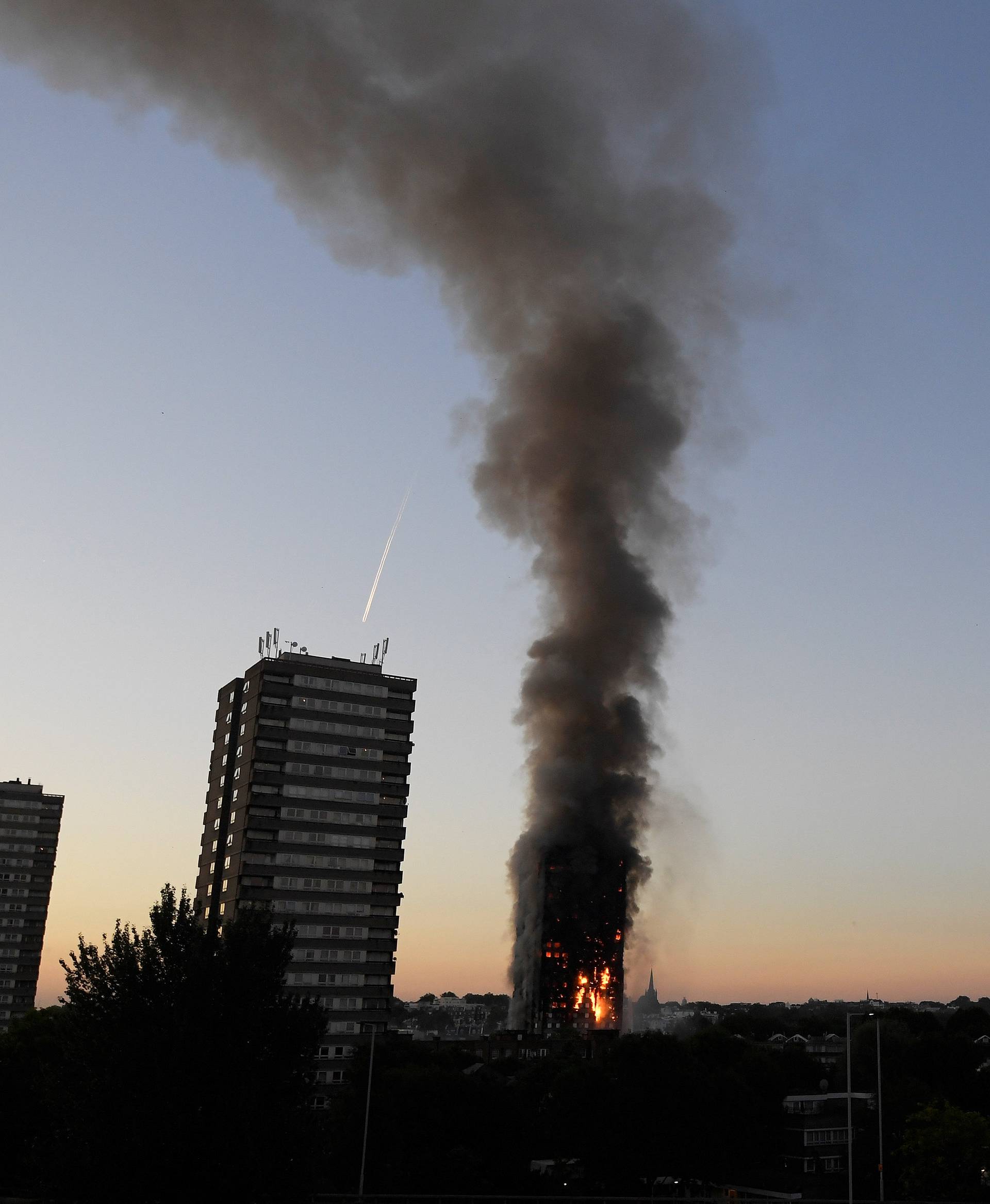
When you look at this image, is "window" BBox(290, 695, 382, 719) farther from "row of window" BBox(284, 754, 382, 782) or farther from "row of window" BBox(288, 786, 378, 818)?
"row of window" BBox(288, 786, 378, 818)

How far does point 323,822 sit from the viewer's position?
448 feet

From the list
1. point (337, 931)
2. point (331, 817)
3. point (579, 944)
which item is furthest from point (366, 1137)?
point (579, 944)

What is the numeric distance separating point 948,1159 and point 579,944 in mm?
101690

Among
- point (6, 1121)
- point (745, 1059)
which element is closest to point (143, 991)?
point (6, 1121)

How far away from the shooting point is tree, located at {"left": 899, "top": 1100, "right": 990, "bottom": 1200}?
78.9 meters

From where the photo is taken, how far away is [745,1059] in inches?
4158

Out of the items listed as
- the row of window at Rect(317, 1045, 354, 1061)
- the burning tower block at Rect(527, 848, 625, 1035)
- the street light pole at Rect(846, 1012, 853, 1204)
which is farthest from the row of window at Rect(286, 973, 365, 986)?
the street light pole at Rect(846, 1012, 853, 1204)

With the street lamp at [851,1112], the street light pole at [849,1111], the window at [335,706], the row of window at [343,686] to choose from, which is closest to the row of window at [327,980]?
the window at [335,706]

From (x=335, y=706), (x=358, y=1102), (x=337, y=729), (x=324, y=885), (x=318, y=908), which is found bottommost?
(x=358, y=1102)

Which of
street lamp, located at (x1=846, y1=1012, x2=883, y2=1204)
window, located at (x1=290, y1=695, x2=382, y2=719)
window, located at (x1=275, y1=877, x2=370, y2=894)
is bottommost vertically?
street lamp, located at (x1=846, y1=1012, x2=883, y2=1204)

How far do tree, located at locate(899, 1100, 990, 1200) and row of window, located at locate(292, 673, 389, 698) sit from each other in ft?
265

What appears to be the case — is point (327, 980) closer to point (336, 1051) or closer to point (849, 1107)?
point (336, 1051)

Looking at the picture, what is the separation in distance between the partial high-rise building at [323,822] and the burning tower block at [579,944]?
46.4 m

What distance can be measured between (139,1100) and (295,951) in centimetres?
9567
